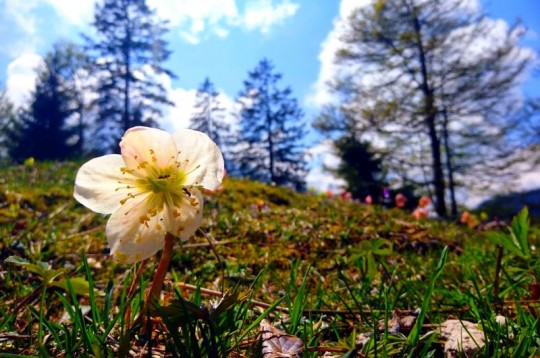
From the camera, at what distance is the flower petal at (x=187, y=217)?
0.99 m

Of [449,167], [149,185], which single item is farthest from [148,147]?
[449,167]

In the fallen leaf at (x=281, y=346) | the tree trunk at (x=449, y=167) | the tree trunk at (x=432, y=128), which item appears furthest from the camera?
the tree trunk at (x=449, y=167)

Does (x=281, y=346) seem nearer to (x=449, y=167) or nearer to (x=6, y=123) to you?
(x=449, y=167)

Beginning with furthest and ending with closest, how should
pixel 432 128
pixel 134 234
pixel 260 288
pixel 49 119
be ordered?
pixel 49 119 → pixel 432 128 → pixel 260 288 → pixel 134 234

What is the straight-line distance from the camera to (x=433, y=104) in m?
17.8

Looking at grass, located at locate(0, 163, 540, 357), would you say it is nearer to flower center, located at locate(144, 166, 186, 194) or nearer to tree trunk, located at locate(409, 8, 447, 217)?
flower center, located at locate(144, 166, 186, 194)

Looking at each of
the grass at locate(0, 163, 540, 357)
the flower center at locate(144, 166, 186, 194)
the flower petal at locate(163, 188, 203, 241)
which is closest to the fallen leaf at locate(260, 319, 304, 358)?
the grass at locate(0, 163, 540, 357)

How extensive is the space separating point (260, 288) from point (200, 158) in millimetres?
1037

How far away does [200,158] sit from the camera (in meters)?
1.06

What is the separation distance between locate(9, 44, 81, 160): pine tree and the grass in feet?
103

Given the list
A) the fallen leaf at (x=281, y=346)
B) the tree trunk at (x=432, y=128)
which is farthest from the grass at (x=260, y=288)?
the tree trunk at (x=432, y=128)

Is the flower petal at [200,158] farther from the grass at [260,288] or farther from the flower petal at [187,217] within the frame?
the grass at [260,288]

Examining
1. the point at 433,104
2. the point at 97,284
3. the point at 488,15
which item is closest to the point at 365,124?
the point at 433,104

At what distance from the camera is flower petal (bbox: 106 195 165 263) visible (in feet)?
Result: 3.35
